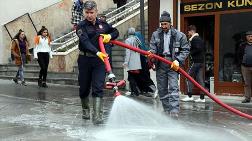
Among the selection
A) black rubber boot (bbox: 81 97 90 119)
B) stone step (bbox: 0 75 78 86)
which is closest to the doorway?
stone step (bbox: 0 75 78 86)

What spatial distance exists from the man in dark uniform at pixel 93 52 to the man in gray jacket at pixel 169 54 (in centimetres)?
90

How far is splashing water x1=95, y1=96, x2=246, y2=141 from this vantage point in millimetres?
7602

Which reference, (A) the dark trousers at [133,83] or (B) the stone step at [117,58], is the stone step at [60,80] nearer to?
(B) the stone step at [117,58]

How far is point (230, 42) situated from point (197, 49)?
1.20m

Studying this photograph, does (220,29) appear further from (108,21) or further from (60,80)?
(108,21)

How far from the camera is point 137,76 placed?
14.1m

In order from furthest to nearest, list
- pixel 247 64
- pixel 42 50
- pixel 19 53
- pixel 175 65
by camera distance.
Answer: pixel 19 53, pixel 42 50, pixel 247 64, pixel 175 65

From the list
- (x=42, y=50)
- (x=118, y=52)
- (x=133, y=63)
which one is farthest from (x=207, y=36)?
(x=42, y=50)

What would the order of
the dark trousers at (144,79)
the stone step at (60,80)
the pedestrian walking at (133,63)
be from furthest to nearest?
the stone step at (60,80) → the dark trousers at (144,79) → the pedestrian walking at (133,63)

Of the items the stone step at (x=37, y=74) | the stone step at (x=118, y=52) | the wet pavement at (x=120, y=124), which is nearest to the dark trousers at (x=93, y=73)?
the wet pavement at (x=120, y=124)

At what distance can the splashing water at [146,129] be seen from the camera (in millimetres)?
7602

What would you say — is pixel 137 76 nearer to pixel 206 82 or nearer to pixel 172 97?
pixel 206 82

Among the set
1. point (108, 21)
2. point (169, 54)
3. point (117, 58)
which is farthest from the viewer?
point (108, 21)

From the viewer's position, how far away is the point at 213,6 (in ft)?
45.1
